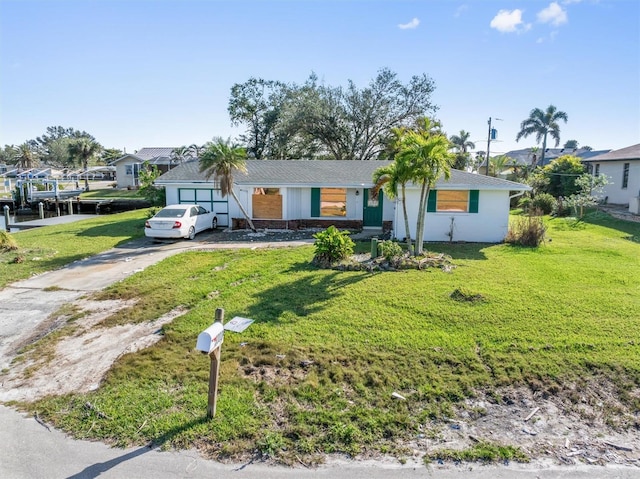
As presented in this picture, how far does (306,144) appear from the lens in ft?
123

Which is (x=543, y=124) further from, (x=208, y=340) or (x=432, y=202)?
(x=208, y=340)

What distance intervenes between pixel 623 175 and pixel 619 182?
0.62 meters

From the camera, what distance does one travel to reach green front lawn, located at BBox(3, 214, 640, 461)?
4.99 m

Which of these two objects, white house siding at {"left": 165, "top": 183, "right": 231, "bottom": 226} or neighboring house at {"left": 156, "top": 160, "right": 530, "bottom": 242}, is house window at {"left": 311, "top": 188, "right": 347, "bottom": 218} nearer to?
neighboring house at {"left": 156, "top": 160, "right": 530, "bottom": 242}

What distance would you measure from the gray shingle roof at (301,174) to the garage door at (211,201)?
62cm

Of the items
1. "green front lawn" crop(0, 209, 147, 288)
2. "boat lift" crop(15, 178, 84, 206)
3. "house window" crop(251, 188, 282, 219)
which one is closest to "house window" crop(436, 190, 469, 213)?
"house window" crop(251, 188, 282, 219)

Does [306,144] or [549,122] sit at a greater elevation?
[549,122]

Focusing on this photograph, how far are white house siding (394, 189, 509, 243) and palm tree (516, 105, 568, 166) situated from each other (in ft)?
139

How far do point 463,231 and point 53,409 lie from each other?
14013 millimetres

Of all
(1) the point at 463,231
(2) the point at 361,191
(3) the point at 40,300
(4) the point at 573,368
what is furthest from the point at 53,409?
(2) the point at 361,191

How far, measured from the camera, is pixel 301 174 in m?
20.4

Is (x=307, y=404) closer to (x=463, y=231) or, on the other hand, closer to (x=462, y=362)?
(x=462, y=362)

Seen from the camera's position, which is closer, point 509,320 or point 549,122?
point 509,320

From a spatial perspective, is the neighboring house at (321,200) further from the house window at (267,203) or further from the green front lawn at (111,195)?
the green front lawn at (111,195)
